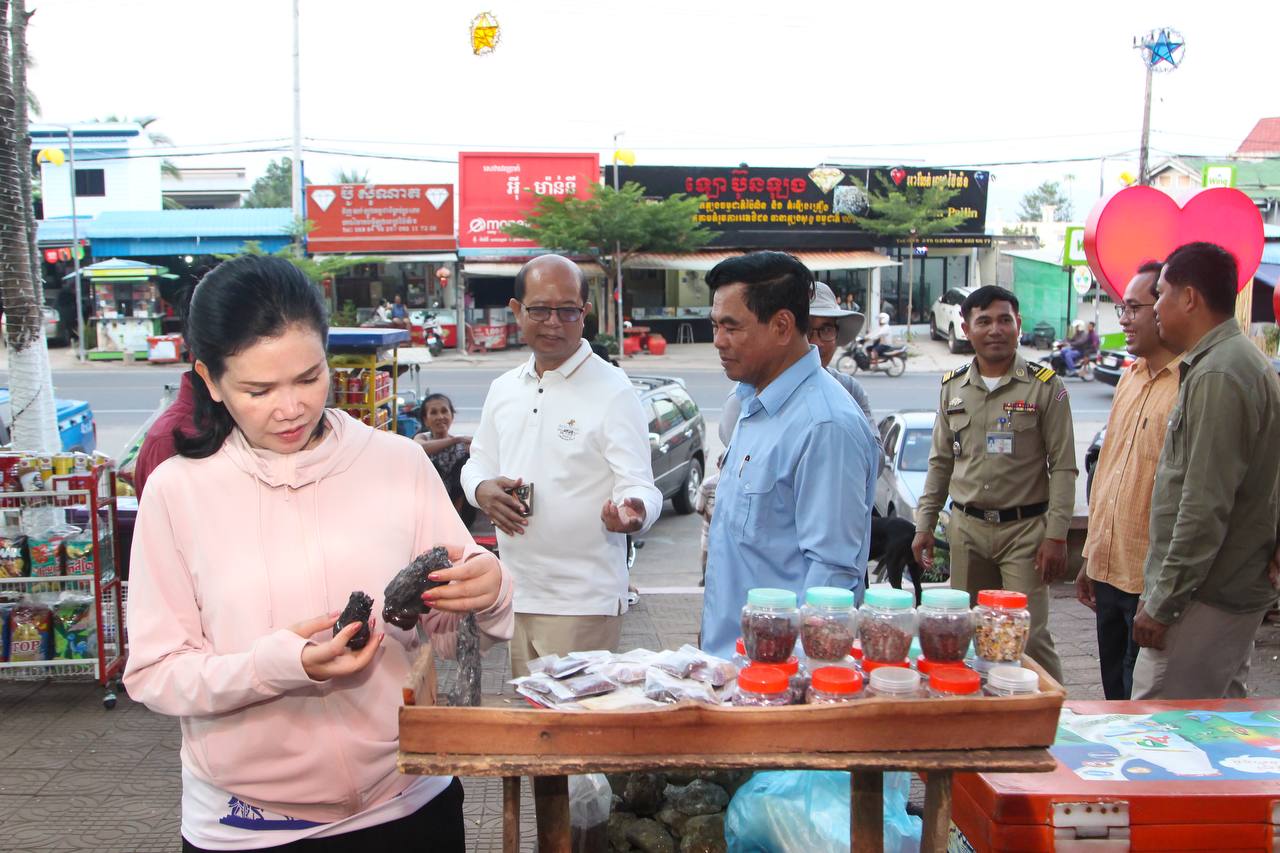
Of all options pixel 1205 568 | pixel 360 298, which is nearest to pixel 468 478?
pixel 1205 568

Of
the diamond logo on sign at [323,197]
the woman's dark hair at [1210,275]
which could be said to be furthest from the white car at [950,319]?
the woman's dark hair at [1210,275]

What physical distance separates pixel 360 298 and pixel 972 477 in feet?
92.5

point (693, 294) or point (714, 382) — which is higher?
point (693, 294)

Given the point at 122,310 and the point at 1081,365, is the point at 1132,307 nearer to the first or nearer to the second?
the point at 1081,365

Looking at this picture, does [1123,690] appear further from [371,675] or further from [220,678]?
[220,678]

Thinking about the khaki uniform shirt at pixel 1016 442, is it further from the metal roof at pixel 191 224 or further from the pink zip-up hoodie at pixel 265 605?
the metal roof at pixel 191 224

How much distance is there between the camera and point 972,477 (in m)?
4.88

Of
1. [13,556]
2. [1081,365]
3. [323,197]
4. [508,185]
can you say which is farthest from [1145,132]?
[13,556]

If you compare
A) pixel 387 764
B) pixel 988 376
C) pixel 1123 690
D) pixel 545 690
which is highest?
pixel 988 376

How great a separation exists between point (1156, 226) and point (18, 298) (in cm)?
772

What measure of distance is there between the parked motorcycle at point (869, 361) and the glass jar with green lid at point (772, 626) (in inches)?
857

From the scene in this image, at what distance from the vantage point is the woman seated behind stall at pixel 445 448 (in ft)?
23.4

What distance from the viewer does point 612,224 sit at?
86.4ft

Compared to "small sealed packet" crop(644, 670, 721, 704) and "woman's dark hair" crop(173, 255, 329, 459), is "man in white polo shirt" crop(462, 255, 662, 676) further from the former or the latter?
"woman's dark hair" crop(173, 255, 329, 459)
